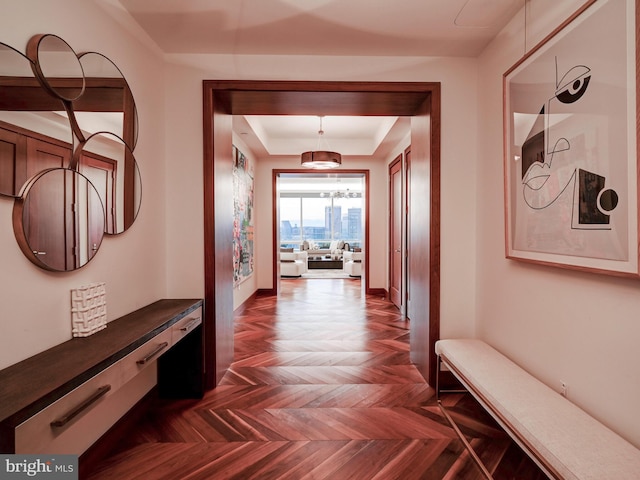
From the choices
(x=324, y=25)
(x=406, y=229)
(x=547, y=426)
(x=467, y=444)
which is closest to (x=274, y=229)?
(x=406, y=229)

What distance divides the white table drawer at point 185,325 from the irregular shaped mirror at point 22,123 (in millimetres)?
1106

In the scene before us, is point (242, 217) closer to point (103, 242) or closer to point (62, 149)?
point (103, 242)

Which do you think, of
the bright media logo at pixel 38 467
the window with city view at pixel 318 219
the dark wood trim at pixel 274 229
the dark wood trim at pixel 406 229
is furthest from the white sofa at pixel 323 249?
the bright media logo at pixel 38 467

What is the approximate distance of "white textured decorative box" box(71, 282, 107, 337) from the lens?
5.38ft

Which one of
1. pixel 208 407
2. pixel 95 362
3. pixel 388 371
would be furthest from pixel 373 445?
pixel 95 362

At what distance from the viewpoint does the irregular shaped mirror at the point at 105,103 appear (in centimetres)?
170

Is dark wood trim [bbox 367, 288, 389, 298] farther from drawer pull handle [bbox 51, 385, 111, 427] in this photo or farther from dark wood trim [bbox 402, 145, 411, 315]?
drawer pull handle [bbox 51, 385, 111, 427]

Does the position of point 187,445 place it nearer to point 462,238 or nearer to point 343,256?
point 462,238

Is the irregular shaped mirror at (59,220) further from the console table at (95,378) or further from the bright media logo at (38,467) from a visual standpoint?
the bright media logo at (38,467)

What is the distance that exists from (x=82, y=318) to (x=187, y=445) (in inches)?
39.4

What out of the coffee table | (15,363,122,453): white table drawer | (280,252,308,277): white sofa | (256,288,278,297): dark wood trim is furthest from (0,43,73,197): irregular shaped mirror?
the coffee table

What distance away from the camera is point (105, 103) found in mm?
1858

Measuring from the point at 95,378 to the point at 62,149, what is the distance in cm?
107

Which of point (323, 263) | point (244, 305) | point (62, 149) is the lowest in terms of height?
point (244, 305)
